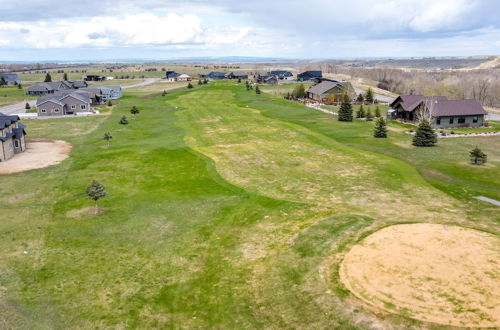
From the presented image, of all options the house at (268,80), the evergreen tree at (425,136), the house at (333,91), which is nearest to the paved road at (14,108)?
the house at (333,91)

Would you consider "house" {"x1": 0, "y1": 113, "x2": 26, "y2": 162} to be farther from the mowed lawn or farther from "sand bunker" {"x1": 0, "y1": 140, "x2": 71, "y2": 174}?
the mowed lawn

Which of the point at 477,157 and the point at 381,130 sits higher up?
the point at 381,130

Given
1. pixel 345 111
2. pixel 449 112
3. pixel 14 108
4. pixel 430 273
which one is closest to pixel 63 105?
pixel 14 108

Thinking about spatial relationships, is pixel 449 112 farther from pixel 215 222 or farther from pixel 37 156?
pixel 37 156

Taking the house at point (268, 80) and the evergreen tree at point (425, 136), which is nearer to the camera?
the evergreen tree at point (425, 136)

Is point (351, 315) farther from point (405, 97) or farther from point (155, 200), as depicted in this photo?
point (405, 97)

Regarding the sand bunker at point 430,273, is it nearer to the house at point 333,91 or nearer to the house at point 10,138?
the house at point 10,138

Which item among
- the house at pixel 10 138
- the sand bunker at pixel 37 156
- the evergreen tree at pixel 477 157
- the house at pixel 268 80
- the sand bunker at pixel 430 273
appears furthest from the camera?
the house at pixel 268 80
